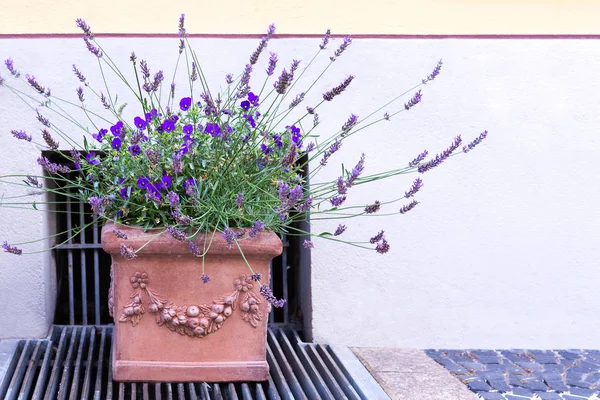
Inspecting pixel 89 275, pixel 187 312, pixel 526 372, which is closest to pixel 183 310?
pixel 187 312

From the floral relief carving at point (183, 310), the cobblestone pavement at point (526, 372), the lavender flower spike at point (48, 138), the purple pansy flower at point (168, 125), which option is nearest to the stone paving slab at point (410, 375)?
the cobblestone pavement at point (526, 372)

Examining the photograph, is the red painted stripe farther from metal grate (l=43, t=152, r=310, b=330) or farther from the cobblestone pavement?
the cobblestone pavement

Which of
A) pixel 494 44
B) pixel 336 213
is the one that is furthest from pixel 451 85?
pixel 336 213

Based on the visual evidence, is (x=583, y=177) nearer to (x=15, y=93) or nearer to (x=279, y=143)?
(x=279, y=143)

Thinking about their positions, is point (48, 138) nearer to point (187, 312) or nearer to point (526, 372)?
point (187, 312)

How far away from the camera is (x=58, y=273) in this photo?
3826 mm

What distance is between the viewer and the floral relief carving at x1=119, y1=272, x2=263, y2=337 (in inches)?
109

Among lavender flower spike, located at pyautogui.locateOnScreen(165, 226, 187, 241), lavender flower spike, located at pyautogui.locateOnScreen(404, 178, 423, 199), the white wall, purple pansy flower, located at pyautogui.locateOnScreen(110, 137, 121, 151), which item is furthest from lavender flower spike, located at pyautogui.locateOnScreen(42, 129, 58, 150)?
lavender flower spike, located at pyautogui.locateOnScreen(404, 178, 423, 199)

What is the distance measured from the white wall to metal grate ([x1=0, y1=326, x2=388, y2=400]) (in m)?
0.48

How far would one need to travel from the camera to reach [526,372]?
3.28m

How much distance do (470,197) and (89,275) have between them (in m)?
1.99

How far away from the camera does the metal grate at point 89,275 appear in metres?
3.76

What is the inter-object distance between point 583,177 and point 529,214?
0.34 m

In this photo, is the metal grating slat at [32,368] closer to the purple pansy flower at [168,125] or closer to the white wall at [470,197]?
the purple pansy flower at [168,125]
